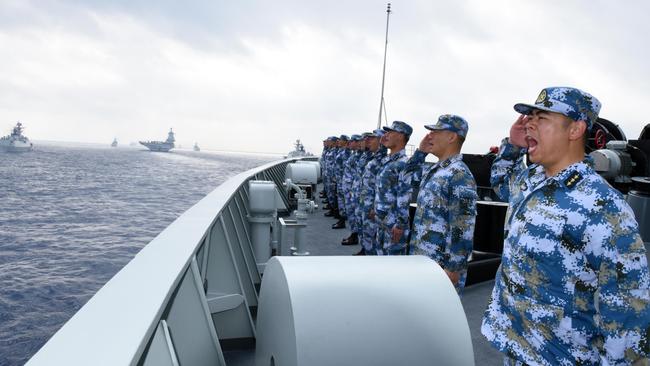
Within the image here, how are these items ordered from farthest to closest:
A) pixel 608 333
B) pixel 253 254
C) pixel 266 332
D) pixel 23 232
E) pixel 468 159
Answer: pixel 23 232 < pixel 468 159 < pixel 253 254 < pixel 266 332 < pixel 608 333

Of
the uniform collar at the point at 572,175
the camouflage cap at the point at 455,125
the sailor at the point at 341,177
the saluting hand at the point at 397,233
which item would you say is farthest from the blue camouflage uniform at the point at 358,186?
the uniform collar at the point at 572,175

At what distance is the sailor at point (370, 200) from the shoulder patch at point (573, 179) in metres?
4.81

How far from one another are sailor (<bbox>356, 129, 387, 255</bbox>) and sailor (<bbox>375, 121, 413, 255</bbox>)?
2.28 feet

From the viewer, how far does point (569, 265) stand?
1762 mm

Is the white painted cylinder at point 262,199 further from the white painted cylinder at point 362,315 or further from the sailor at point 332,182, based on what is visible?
the sailor at point 332,182

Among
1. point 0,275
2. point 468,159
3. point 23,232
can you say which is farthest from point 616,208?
point 23,232

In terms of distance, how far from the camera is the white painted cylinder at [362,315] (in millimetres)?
1525

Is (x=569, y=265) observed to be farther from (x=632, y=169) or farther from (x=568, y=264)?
(x=632, y=169)

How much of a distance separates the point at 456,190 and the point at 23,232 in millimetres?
37779

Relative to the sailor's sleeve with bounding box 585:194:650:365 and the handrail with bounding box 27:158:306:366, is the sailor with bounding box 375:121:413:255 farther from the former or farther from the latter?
the sailor's sleeve with bounding box 585:194:650:365

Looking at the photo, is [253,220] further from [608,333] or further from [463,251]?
[608,333]

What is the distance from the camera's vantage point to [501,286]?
6.76ft

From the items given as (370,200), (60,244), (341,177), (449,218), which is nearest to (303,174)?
(341,177)

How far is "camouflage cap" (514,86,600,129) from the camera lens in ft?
6.15
